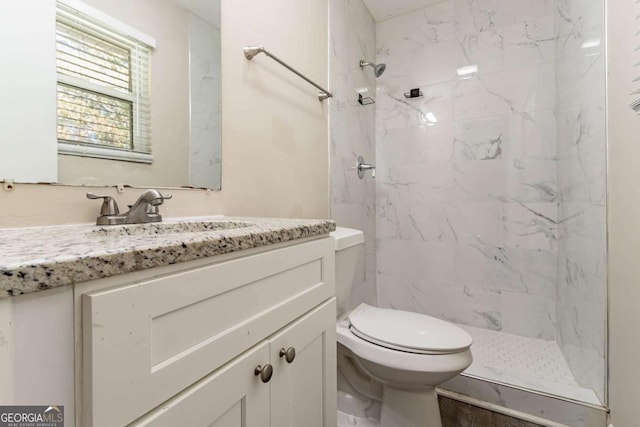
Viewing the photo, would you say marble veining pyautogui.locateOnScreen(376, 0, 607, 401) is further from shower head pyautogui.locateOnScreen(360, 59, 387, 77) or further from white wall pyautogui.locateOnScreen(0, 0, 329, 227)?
white wall pyautogui.locateOnScreen(0, 0, 329, 227)

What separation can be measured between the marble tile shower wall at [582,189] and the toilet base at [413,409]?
71cm

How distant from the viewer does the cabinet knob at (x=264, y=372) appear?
56 cm

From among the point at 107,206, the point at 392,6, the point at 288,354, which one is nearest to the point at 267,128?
the point at 107,206

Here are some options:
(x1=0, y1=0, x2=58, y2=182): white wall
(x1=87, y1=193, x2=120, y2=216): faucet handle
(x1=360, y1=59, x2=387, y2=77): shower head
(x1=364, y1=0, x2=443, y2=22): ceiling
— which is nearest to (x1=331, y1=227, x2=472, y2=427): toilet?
(x1=87, y1=193, x2=120, y2=216): faucet handle

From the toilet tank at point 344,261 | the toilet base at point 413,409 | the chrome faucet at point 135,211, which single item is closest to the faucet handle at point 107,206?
the chrome faucet at point 135,211

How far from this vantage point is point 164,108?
96 cm

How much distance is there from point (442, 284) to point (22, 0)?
2288 millimetres

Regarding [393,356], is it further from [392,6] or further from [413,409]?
[392,6]

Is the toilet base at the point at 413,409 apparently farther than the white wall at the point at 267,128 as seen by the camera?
Yes

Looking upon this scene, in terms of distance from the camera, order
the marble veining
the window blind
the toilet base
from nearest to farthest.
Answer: the window blind < the toilet base < the marble veining

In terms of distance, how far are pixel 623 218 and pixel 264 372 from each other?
1.27 m

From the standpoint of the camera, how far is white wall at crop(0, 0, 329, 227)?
3.40 feet

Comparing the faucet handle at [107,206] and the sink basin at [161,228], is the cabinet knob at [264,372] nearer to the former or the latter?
the sink basin at [161,228]

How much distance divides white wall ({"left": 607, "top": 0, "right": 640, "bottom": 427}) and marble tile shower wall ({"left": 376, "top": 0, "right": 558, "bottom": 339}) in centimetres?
72
